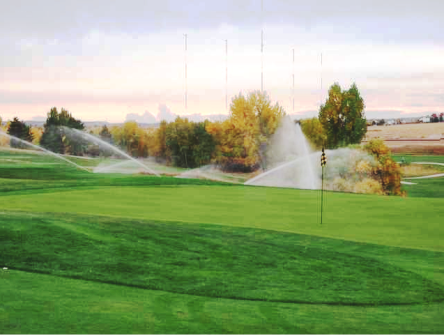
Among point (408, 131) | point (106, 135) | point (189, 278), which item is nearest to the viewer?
point (189, 278)

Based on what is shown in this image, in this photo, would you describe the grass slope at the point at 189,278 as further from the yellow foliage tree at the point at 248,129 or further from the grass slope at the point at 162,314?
the yellow foliage tree at the point at 248,129

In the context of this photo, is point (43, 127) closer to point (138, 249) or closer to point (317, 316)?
point (138, 249)

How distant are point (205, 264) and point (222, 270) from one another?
63 centimetres

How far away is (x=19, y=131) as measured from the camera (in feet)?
203

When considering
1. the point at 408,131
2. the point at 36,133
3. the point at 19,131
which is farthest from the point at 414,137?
the point at 19,131

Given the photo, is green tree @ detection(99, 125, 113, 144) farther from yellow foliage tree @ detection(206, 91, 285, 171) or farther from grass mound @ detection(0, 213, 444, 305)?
grass mound @ detection(0, 213, 444, 305)

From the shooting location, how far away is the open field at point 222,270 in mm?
10336

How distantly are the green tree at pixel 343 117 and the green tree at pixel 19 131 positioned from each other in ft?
88.1

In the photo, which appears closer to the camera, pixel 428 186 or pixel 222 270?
pixel 222 270

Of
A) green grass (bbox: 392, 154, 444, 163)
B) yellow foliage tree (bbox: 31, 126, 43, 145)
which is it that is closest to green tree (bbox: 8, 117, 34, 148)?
yellow foliage tree (bbox: 31, 126, 43, 145)

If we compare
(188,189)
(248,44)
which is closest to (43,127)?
(248,44)

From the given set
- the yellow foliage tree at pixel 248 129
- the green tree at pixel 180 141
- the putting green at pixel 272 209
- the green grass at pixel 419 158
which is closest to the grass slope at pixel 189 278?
the putting green at pixel 272 209

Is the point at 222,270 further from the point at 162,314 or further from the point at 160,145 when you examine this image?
the point at 160,145

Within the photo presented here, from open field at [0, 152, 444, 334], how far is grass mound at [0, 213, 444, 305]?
0.03 metres
